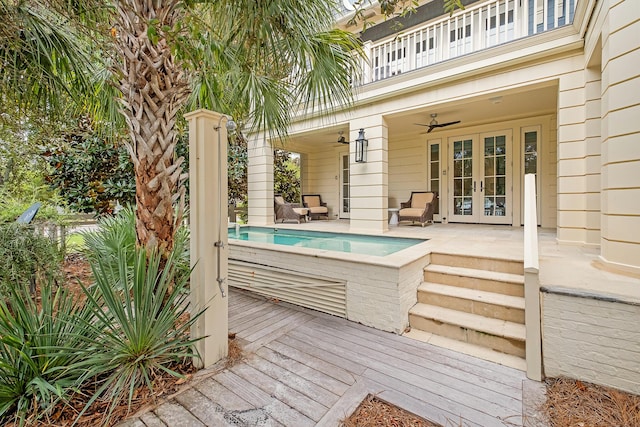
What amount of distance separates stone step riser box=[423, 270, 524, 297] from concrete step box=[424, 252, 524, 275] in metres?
0.28

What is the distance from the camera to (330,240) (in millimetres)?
6020

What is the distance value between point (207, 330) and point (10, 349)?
113 cm

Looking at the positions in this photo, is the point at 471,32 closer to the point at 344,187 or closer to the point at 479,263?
the point at 479,263

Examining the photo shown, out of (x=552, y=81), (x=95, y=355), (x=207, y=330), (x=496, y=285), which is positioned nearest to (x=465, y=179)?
(x=552, y=81)

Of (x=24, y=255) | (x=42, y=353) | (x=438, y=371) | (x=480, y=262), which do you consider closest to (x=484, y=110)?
(x=480, y=262)

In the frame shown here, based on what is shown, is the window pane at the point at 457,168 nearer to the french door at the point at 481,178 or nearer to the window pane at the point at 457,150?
the french door at the point at 481,178

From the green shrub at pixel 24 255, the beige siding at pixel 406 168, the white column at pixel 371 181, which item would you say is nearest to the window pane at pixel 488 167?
the beige siding at pixel 406 168

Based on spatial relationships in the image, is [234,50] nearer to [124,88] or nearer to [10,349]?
[124,88]

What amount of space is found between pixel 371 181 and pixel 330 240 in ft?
5.60

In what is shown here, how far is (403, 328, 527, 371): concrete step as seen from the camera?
7.83 feet

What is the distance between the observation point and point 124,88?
2379 mm

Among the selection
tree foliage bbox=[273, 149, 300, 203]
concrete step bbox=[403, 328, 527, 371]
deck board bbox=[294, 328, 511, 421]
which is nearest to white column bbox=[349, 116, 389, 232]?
concrete step bbox=[403, 328, 527, 371]

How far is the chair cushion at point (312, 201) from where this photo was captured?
33.9ft

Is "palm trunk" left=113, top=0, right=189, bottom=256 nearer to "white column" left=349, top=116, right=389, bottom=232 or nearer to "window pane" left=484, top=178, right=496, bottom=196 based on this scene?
"white column" left=349, top=116, right=389, bottom=232
